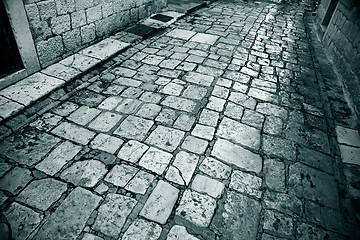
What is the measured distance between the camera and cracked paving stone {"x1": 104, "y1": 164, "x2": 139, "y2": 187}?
254cm

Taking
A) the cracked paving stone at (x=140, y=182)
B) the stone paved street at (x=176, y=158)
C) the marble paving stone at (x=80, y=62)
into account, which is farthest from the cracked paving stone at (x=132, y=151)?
the marble paving stone at (x=80, y=62)

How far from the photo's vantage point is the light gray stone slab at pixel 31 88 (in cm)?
337

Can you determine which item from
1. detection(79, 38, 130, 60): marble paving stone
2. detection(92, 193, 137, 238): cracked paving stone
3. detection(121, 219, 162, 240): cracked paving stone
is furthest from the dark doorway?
detection(121, 219, 162, 240): cracked paving stone

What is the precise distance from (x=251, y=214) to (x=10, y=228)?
8.09 ft

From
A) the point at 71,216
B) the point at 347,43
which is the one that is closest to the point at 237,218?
the point at 71,216

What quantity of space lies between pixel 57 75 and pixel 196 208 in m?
3.48

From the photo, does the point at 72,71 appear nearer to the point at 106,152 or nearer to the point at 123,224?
the point at 106,152

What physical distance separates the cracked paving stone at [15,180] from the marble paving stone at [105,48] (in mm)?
2880

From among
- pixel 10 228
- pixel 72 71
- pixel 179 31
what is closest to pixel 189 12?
pixel 179 31

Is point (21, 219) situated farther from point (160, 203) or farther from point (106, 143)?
point (160, 203)

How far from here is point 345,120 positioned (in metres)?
3.81

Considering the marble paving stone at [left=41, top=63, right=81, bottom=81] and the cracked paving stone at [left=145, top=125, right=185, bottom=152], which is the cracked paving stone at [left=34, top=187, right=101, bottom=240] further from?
the marble paving stone at [left=41, top=63, right=81, bottom=81]

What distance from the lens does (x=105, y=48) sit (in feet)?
16.5

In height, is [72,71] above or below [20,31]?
below
